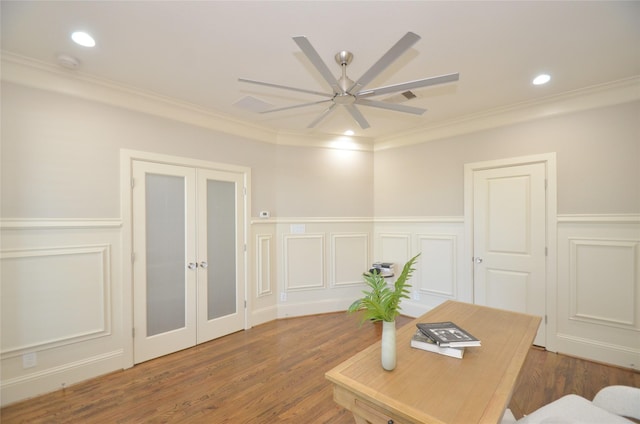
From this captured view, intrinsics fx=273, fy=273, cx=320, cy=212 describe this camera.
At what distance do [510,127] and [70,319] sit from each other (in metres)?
5.08

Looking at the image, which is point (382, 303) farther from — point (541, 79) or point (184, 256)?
point (541, 79)

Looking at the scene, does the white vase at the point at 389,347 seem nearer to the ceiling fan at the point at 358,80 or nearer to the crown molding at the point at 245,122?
the ceiling fan at the point at 358,80

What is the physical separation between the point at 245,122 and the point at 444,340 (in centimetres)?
340

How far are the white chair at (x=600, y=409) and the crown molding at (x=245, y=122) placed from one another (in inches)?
113

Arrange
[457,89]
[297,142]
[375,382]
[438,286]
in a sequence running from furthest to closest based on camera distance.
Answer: [297,142]
[438,286]
[457,89]
[375,382]

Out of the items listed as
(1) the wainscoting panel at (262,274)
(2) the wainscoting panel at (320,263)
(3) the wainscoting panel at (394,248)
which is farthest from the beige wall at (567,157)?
(1) the wainscoting panel at (262,274)

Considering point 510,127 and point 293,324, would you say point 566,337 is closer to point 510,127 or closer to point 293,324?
point 510,127

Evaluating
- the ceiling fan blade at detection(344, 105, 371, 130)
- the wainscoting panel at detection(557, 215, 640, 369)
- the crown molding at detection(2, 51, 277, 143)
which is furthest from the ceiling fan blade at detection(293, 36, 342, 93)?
the wainscoting panel at detection(557, 215, 640, 369)

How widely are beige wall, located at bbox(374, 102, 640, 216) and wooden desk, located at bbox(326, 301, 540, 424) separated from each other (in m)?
2.13

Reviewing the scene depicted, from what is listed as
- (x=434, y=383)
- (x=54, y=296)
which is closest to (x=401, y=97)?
(x=434, y=383)

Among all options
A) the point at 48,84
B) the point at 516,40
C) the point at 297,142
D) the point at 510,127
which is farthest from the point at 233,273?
the point at 510,127

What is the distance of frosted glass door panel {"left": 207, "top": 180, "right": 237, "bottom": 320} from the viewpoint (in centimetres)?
341

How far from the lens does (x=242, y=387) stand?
2424 mm

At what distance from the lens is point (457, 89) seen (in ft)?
9.43
